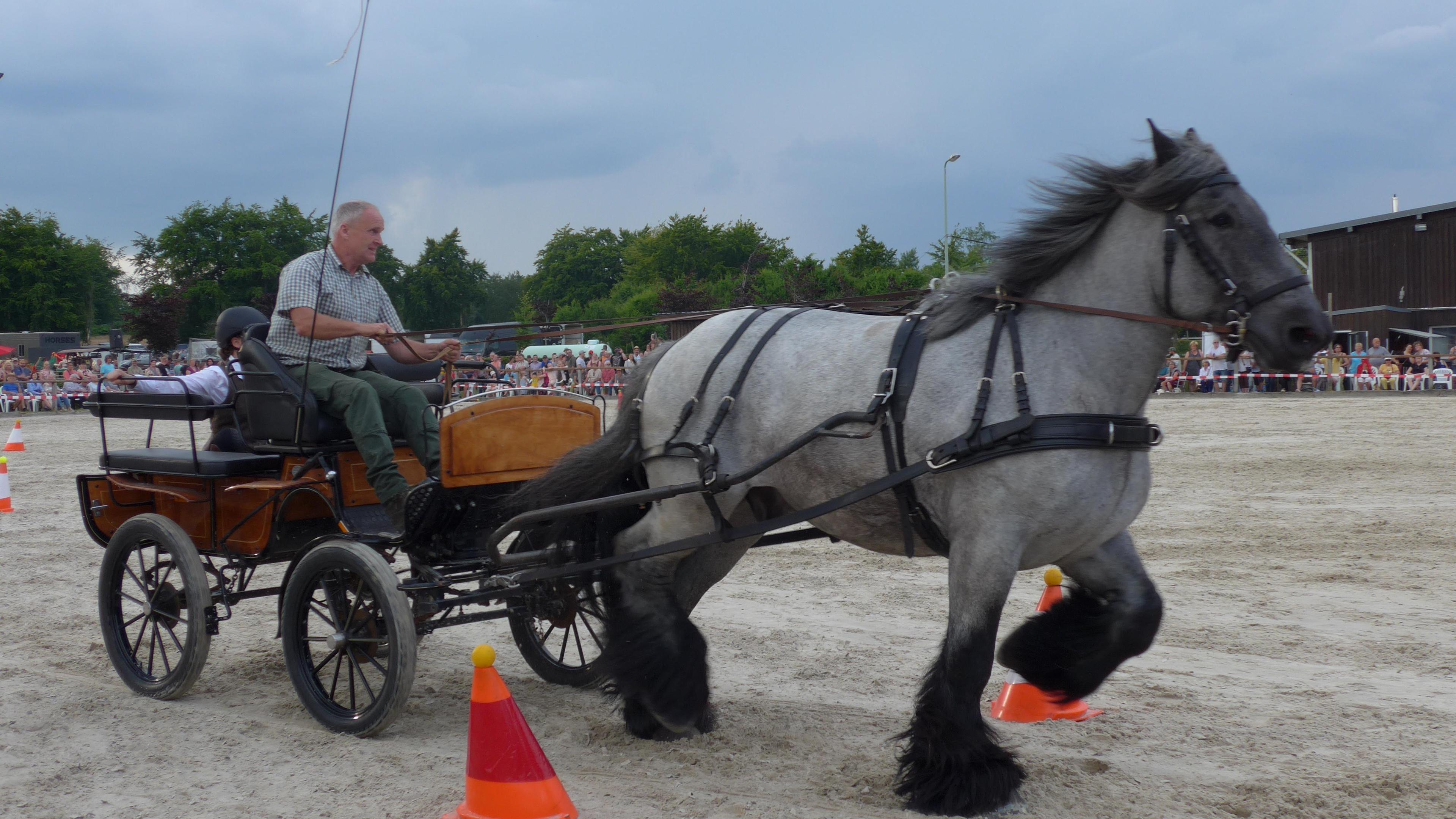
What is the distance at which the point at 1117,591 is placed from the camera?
356cm

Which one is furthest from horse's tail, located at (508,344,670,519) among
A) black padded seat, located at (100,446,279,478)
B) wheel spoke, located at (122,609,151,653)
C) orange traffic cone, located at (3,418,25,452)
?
orange traffic cone, located at (3,418,25,452)

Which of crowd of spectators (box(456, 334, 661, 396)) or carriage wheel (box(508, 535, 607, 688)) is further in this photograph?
crowd of spectators (box(456, 334, 661, 396))

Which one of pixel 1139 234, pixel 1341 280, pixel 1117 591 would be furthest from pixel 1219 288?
pixel 1341 280

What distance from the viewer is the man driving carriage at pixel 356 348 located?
179 inches

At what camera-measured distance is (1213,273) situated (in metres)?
3.18

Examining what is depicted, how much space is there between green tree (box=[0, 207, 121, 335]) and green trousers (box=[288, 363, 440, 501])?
216 feet

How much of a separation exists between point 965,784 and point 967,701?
9.6 inches

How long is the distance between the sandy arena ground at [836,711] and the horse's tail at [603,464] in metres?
0.96

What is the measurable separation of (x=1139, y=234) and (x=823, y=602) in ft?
11.7

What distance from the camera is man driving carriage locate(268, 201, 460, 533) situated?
14.9 ft

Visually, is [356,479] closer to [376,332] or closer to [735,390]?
[376,332]

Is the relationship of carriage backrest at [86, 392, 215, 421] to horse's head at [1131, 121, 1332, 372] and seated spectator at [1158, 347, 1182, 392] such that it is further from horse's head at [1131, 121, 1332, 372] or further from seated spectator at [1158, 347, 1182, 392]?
seated spectator at [1158, 347, 1182, 392]

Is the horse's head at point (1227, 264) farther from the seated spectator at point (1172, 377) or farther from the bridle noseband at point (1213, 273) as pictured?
the seated spectator at point (1172, 377)

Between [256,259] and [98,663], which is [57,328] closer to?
[256,259]
